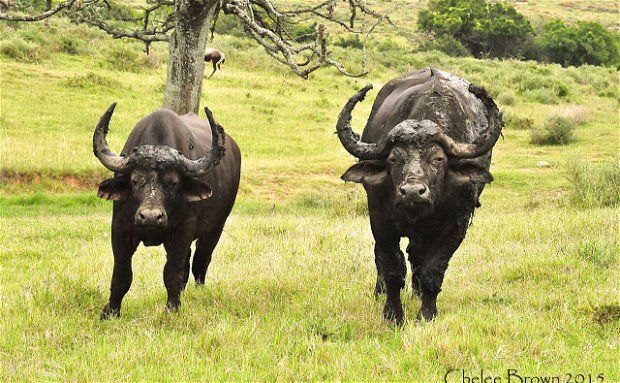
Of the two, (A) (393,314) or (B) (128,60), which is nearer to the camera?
(A) (393,314)

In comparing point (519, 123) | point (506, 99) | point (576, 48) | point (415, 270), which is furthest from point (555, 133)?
point (576, 48)

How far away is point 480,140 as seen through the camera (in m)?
5.94

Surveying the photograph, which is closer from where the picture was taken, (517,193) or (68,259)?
(68,259)

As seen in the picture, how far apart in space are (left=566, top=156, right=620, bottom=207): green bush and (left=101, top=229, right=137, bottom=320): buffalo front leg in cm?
835

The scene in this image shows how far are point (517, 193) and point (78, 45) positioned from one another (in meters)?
19.9

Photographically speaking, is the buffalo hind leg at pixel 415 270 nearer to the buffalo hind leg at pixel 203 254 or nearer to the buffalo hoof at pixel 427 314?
the buffalo hoof at pixel 427 314

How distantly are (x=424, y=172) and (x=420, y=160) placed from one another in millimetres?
125

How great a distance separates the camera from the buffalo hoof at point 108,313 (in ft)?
20.6

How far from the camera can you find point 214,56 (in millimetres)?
28219

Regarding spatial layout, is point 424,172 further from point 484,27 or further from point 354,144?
point 484,27

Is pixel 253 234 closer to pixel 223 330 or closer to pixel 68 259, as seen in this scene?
pixel 68 259

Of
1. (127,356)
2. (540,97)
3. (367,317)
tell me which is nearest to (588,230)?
(367,317)

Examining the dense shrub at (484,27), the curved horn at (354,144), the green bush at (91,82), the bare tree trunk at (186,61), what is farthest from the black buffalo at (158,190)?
the dense shrub at (484,27)

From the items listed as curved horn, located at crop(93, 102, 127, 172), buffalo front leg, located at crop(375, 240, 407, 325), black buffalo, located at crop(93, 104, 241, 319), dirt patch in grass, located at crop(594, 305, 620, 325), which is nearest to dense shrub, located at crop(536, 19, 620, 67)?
buffalo front leg, located at crop(375, 240, 407, 325)
